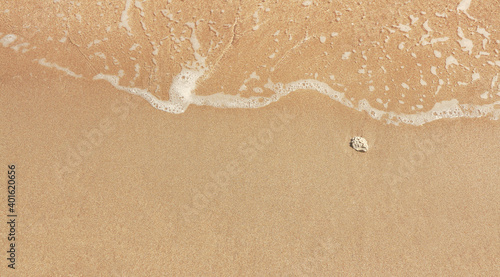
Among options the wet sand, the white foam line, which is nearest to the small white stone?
the wet sand

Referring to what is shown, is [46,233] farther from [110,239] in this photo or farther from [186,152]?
[186,152]

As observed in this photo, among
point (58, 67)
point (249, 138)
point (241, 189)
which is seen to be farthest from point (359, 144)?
point (58, 67)

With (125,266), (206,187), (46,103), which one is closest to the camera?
(125,266)

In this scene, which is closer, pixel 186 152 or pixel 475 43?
pixel 186 152

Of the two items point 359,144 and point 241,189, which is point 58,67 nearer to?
point 241,189

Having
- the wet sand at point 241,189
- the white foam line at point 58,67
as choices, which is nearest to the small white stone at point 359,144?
the wet sand at point 241,189

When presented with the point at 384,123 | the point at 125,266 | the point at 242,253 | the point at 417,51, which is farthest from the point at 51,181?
the point at 417,51

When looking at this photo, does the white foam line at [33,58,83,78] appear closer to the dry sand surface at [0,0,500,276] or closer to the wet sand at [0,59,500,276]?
the dry sand surface at [0,0,500,276]
